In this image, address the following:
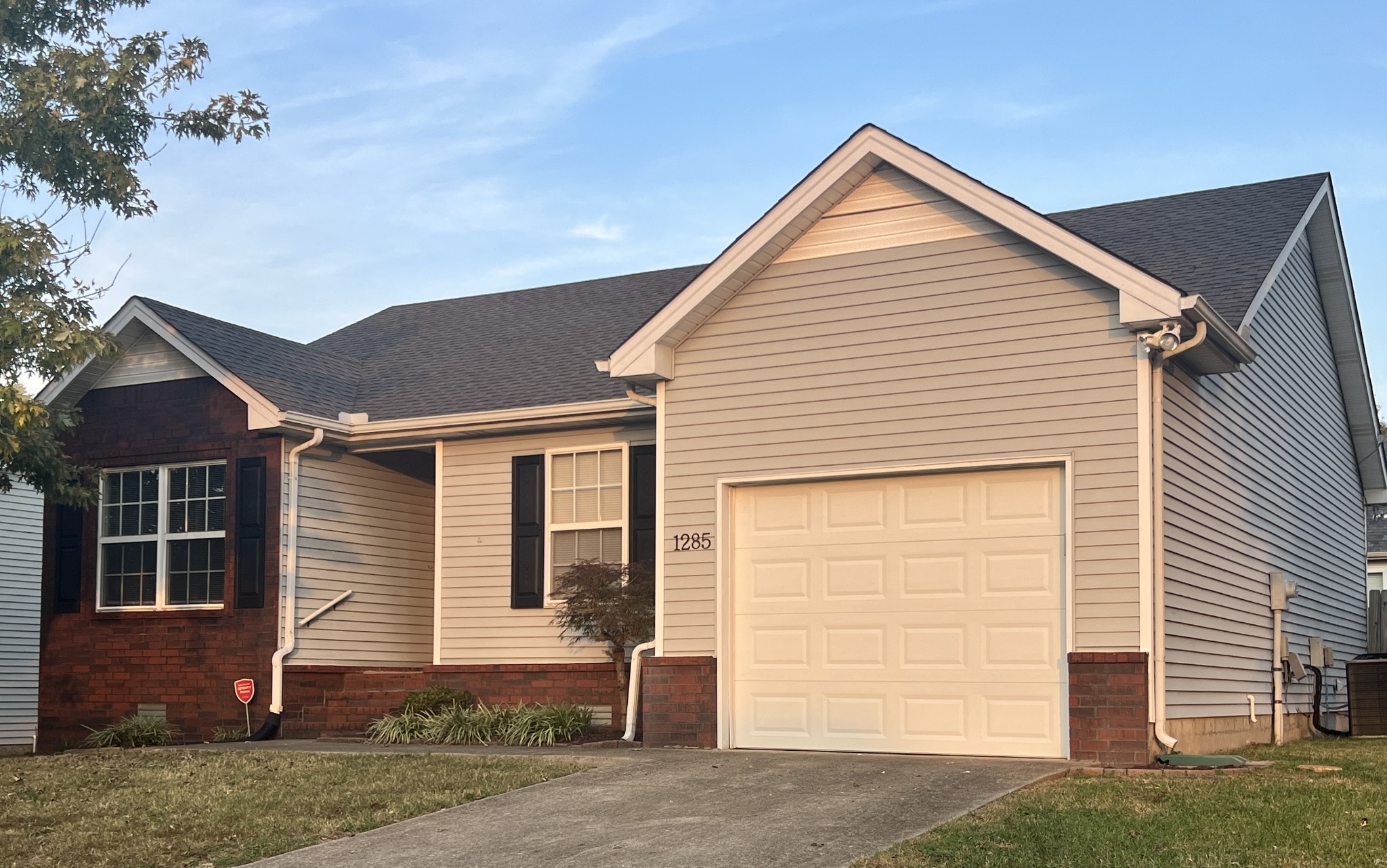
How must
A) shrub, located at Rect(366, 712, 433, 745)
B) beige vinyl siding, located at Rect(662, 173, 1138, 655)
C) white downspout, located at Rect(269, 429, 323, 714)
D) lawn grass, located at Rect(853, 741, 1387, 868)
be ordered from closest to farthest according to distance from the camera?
lawn grass, located at Rect(853, 741, 1387, 868) < beige vinyl siding, located at Rect(662, 173, 1138, 655) < shrub, located at Rect(366, 712, 433, 745) < white downspout, located at Rect(269, 429, 323, 714)

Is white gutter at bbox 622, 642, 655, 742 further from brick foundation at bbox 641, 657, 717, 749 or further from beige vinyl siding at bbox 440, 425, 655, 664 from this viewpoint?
beige vinyl siding at bbox 440, 425, 655, 664

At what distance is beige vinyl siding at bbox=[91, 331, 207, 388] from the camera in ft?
57.5

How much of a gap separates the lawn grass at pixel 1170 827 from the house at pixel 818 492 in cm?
166

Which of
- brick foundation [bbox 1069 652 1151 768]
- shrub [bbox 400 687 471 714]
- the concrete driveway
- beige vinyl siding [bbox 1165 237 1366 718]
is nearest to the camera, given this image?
the concrete driveway

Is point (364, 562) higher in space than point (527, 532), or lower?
lower

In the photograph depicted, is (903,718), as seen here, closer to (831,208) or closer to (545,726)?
(545,726)

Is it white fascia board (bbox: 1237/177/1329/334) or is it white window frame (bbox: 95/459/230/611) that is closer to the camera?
white fascia board (bbox: 1237/177/1329/334)

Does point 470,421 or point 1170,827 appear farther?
point 470,421

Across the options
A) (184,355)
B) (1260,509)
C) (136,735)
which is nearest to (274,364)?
(184,355)

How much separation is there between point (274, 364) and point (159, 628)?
3437 mm

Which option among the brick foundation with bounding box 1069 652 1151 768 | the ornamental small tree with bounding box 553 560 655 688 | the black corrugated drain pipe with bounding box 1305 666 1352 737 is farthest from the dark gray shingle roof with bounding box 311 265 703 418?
the black corrugated drain pipe with bounding box 1305 666 1352 737

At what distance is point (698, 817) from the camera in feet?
31.8

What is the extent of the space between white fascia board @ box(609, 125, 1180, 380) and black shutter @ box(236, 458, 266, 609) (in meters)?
5.09

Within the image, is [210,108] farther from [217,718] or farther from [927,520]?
[927,520]
